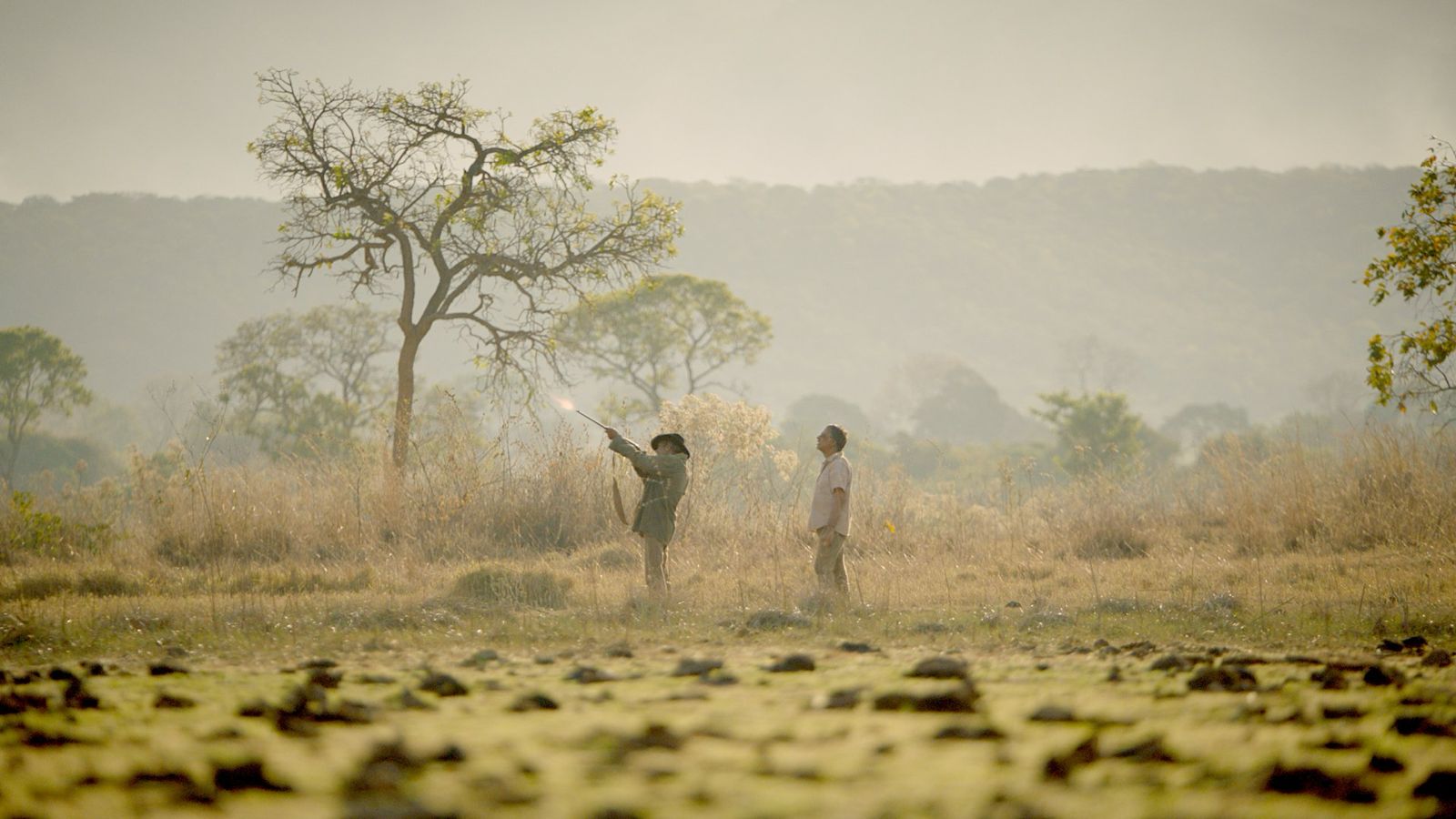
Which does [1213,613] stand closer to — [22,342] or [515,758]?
[515,758]

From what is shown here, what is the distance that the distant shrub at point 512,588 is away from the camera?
348 inches

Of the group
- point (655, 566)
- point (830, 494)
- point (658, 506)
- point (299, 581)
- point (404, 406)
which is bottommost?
point (299, 581)

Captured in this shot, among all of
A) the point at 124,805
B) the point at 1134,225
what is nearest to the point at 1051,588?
the point at 124,805

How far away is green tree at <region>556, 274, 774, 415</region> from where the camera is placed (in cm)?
4241

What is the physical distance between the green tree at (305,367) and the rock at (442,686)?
38.5 meters

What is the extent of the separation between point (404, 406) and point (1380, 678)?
15.2 m

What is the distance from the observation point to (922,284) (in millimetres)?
177375

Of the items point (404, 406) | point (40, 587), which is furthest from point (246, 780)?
point (404, 406)

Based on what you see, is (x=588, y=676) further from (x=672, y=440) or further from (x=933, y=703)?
(x=672, y=440)

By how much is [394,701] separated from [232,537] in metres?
10.9

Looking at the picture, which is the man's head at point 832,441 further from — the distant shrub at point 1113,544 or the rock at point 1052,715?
the rock at point 1052,715

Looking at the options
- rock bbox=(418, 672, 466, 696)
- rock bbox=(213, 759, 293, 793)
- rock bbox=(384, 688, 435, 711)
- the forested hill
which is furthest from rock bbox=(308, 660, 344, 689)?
the forested hill

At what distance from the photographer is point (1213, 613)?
26.7 ft

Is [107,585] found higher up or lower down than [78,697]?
lower down
